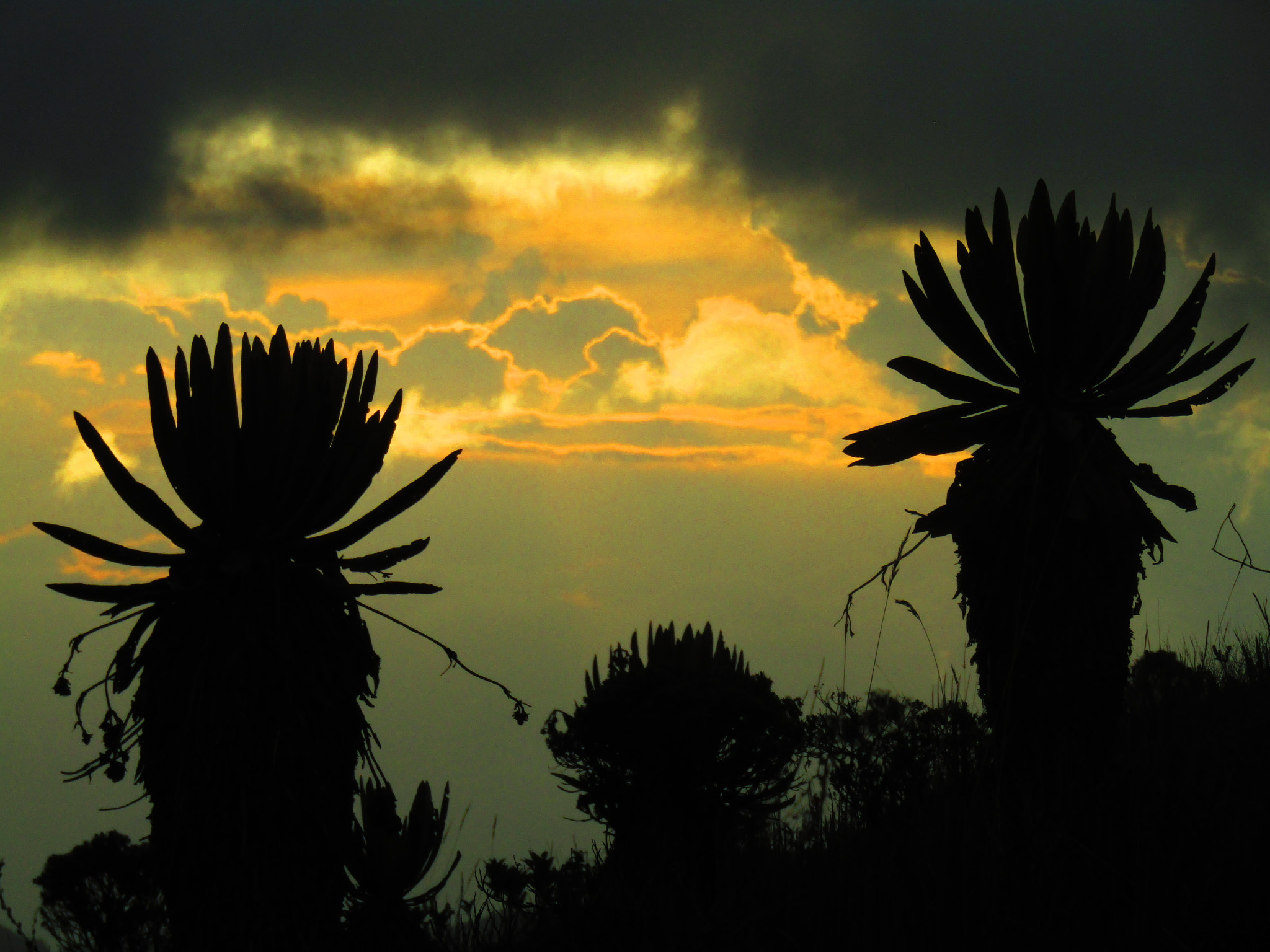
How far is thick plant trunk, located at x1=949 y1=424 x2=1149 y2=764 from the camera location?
10461mm

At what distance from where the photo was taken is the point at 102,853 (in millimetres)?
16984

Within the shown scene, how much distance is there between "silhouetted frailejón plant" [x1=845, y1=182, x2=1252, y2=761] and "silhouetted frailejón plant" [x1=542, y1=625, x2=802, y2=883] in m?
5.28

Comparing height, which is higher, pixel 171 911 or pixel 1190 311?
pixel 1190 311

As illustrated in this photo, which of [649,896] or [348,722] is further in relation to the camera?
[348,722]

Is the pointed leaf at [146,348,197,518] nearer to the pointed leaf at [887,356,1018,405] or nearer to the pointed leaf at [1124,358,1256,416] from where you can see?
the pointed leaf at [887,356,1018,405]

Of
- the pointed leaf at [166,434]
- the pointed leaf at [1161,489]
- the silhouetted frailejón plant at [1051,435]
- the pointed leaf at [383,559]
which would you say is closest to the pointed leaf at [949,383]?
the silhouetted frailejón plant at [1051,435]

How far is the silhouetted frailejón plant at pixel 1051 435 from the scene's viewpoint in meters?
10.6

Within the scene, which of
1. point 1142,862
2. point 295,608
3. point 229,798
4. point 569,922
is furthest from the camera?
point 295,608

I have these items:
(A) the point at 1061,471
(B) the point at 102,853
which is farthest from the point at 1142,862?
(B) the point at 102,853

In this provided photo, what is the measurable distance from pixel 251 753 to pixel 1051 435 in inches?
320

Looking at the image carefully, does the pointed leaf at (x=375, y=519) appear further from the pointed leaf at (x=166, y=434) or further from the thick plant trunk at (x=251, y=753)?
the pointed leaf at (x=166, y=434)

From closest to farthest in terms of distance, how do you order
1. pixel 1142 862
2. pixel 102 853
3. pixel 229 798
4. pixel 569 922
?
pixel 1142 862 < pixel 569 922 < pixel 229 798 < pixel 102 853

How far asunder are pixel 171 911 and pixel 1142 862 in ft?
27.4

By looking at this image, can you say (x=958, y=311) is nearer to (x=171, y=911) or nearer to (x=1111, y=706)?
(x=1111, y=706)
